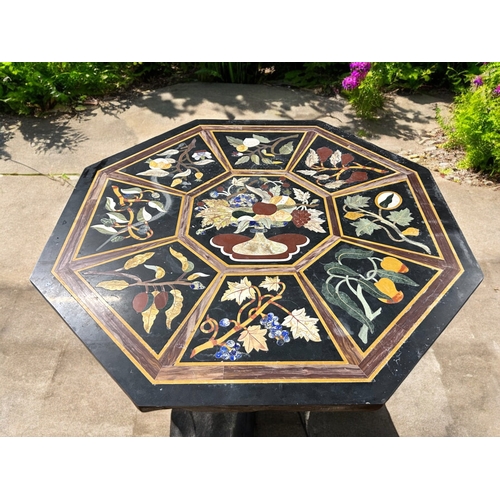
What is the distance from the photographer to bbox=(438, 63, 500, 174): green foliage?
177 inches

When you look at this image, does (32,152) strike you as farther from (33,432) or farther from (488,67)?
(488,67)

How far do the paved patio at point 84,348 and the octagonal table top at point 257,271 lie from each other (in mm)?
1129

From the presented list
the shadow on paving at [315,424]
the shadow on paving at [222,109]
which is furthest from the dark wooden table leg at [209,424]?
the shadow on paving at [222,109]

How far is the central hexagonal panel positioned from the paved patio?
1.23 meters

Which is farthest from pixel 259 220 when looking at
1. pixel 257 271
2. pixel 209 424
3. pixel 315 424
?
pixel 315 424

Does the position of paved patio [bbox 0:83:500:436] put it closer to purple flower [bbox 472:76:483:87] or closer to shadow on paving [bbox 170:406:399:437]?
shadow on paving [bbox 170:406:399:437]

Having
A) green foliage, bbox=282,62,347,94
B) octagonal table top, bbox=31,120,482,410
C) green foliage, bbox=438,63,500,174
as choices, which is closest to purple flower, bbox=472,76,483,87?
green foliage, bbox=438,63,500,174

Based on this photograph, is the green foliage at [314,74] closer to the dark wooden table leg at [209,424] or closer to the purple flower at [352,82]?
the purple flower at [352,82]

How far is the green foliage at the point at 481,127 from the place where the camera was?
177 inches

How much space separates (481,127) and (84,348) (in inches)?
156

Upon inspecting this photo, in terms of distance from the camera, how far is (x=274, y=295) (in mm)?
2158

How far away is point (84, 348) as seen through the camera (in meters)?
3.29
